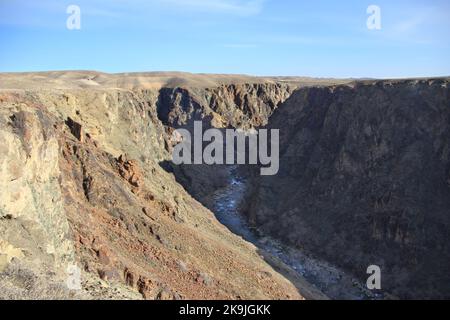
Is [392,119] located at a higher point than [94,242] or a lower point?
higher

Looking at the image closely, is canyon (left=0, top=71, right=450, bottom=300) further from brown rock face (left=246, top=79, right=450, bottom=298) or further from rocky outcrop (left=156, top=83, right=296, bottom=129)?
rocky outcrop (left=156, top=83, right=296, bottom=129)

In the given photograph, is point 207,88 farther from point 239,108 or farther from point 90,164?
point 90,164

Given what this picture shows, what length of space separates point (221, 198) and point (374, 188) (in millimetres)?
13948

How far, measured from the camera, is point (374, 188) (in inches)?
1495

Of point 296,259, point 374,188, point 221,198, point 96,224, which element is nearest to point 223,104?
point 221,198

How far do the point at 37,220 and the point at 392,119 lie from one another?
3235 centimetres

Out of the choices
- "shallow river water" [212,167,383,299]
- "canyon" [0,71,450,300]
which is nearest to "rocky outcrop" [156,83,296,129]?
"canyon" [0,71,450,300]

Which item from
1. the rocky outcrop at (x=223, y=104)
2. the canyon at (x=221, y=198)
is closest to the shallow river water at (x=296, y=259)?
the canyon at (x=221, y=198)

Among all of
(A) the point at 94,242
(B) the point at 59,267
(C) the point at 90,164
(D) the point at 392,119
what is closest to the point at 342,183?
(D) the point at 392,119

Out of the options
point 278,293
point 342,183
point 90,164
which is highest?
point 90,164

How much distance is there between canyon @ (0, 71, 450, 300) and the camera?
18.3m

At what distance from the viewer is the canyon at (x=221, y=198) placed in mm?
18312

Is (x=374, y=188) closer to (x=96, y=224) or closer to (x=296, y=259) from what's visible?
(x=296, y=259)

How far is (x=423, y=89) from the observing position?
1633 inches
